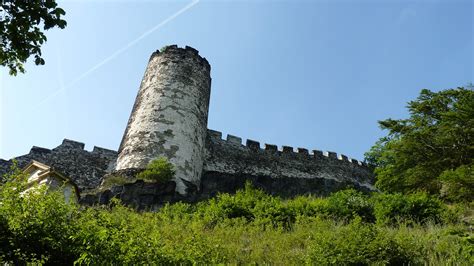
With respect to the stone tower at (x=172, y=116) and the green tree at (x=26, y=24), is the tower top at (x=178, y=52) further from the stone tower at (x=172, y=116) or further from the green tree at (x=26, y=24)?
the green tree at (x=26, y=24)

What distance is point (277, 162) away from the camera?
894 inches

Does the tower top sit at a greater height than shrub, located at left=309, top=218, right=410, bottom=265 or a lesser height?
greater

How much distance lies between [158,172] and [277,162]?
29.2 feet

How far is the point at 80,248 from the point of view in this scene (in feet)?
21.8

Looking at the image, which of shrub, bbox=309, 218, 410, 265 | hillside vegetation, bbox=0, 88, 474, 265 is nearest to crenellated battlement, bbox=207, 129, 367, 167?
hillside vegetation, bbox=0, 88, 474, 265

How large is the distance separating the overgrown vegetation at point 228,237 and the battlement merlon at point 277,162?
823 centimetres

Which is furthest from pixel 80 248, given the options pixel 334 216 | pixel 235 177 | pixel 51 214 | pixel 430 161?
pixel 235 177

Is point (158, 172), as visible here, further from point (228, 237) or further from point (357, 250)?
point (357, 250)

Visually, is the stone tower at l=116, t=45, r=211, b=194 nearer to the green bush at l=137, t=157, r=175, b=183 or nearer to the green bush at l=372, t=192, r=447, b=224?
the green bush at l=137, t=157, r=175, b=183

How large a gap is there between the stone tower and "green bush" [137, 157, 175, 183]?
1.48ft

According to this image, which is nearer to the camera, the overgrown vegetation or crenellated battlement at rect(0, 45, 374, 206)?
the overgrown vegetation

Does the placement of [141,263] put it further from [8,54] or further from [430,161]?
[430,161]

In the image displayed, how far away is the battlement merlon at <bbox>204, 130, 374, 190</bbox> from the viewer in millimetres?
20719

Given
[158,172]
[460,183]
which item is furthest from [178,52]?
[460,183]
